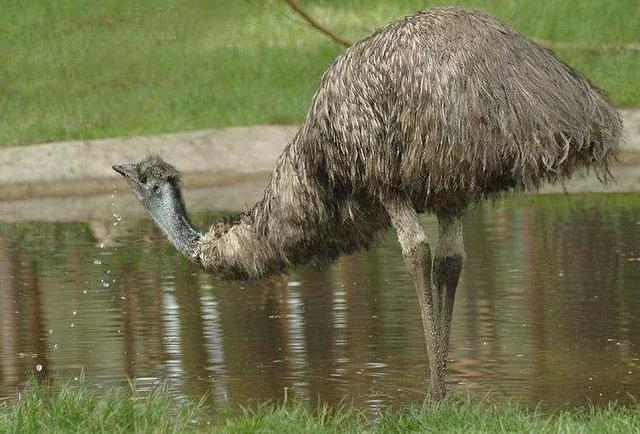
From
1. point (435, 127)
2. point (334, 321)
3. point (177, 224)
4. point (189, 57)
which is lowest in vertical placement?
point (334, 321)

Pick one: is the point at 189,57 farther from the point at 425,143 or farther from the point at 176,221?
the point at 425,143

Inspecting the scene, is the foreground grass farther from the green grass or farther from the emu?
the green grass

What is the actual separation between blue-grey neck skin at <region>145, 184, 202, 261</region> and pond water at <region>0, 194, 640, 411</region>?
772 mm

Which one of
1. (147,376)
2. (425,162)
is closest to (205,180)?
(147,376)

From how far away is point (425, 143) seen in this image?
7871 millimetres

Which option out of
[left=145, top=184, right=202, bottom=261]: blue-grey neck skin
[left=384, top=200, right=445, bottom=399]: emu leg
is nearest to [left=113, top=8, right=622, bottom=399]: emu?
[left=384, top=200, right=445, bottom=399]: emu leg

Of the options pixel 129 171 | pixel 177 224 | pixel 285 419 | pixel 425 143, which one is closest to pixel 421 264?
pixel 425 143

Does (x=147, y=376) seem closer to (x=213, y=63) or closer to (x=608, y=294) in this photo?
(x=608, y=294)

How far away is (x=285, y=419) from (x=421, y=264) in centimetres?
120

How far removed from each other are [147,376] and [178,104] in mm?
14978

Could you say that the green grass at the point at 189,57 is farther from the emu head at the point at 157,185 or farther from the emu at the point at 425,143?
the emu at the point at 425,143

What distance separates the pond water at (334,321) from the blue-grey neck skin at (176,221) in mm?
772

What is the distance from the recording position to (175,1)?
28.8 m

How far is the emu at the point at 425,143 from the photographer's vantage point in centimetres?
783
